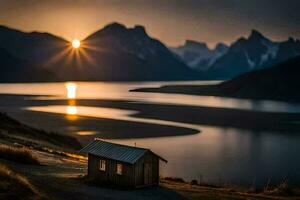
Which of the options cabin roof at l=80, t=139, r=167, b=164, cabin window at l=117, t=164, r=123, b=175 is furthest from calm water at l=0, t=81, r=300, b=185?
cabin window at l=117, t=164, r=123, b=175

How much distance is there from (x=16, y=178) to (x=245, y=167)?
101 ft

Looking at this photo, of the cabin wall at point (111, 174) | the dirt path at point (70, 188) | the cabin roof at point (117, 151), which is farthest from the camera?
the cabin roof at point (117, 151)

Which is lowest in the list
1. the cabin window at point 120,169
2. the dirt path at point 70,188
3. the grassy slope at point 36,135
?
the dirt path at point 70,188

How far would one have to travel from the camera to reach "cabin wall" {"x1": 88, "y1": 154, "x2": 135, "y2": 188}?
26.2 metres

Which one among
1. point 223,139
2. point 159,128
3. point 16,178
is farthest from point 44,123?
point 16,178

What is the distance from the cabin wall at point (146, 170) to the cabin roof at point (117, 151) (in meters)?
0.40

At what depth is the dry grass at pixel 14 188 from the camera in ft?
59.3

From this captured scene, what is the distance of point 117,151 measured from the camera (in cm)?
2745

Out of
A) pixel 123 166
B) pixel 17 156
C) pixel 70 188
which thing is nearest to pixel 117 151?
pixel 123 166

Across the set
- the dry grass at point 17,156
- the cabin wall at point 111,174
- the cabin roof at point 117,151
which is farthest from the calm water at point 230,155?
the dry grass at point 17,156

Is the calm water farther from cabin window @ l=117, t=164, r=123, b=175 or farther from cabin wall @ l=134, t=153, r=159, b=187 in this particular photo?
cabin window @ l=117, t=164, r=123, b=175

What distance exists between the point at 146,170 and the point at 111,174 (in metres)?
2.31

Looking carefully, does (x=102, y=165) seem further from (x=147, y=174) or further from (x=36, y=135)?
(x=36, y=135)

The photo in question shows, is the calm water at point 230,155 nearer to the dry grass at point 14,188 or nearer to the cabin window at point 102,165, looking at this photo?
the cabin window at point 102,165
